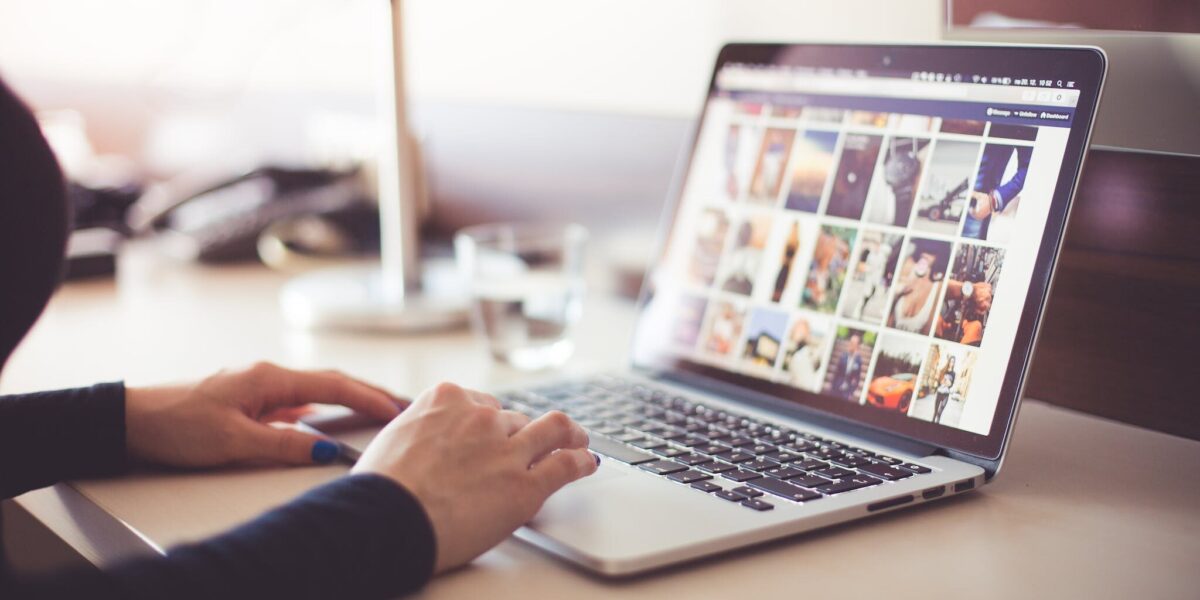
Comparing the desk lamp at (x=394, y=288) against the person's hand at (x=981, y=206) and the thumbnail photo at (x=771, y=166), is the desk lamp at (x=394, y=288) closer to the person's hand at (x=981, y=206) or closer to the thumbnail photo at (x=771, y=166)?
the thumbnail photo at (x=771, y=166)

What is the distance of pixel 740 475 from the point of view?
0.67m

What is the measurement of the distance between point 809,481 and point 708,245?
12.3 inches

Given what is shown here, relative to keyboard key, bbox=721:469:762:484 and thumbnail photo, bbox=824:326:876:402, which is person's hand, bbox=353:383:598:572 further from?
thumbnail photo, bbox=824:326:876:402

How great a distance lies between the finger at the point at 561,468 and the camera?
63 centimetres

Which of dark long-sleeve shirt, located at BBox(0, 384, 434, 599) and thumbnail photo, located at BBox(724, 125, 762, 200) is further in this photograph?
thumbnail photo, located at BBox(724, 125, 762, 200)

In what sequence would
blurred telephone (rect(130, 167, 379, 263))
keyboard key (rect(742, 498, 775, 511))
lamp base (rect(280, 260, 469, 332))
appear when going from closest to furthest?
keyboard key (rect(742, 498, 775, 511)), lamp base (rect(280, 260, 469, 332)), blurred telephone (rect(130, 167, 379, 263))

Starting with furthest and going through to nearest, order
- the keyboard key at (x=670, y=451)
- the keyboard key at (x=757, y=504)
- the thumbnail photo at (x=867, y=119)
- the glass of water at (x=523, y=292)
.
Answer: the glass of water at (x=523, y=292)
the thumbnail photo at (x=867, y=119)
the keyboard key at (x=670, y=451)
the keyboard key at (x=757, y=504)

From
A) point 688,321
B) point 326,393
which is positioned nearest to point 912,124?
point 688,321

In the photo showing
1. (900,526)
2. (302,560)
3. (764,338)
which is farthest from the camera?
(764,338)

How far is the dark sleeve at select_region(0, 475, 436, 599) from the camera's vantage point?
50 centimetres

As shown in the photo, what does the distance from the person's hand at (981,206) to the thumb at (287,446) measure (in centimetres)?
47

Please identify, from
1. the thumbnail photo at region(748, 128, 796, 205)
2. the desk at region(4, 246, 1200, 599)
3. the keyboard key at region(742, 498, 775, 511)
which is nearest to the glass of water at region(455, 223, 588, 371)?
the desk at region(4, 246, 1200, 599)

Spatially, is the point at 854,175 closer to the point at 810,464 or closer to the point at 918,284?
the point at 918,284

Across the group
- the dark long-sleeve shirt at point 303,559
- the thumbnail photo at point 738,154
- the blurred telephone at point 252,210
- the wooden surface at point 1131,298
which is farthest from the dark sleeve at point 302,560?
the blurred telephone at point 252,210
